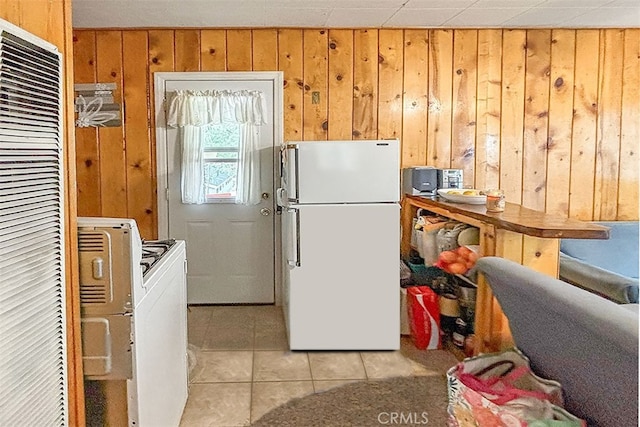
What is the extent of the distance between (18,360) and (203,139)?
3.46 meters

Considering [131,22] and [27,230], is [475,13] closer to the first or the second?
[131,22]

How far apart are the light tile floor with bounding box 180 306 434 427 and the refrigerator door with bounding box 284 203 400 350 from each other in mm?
126

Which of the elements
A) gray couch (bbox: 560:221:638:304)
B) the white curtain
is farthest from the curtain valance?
gray couch (bbox: 560:221:638:304)

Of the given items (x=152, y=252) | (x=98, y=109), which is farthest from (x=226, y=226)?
(x=152, y=252)

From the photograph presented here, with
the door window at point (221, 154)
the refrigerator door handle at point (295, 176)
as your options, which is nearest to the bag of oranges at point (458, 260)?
the refrigerator door handle at point (295, 176)

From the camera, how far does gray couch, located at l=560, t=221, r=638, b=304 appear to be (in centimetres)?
356

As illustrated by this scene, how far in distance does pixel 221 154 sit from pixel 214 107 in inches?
15.0

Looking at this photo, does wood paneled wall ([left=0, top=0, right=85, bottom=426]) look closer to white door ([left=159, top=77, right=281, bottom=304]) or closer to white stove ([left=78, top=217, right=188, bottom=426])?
white stove ([left=78, top=217, right=188, bottom=426])

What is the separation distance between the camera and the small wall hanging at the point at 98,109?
4.59 m

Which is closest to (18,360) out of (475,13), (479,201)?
(479,201)

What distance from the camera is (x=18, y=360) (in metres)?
1.29

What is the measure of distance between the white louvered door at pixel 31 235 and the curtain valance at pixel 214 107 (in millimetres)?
3030

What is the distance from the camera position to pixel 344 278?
11.7 feet

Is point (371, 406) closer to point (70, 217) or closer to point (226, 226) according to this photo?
point (70, 217)
